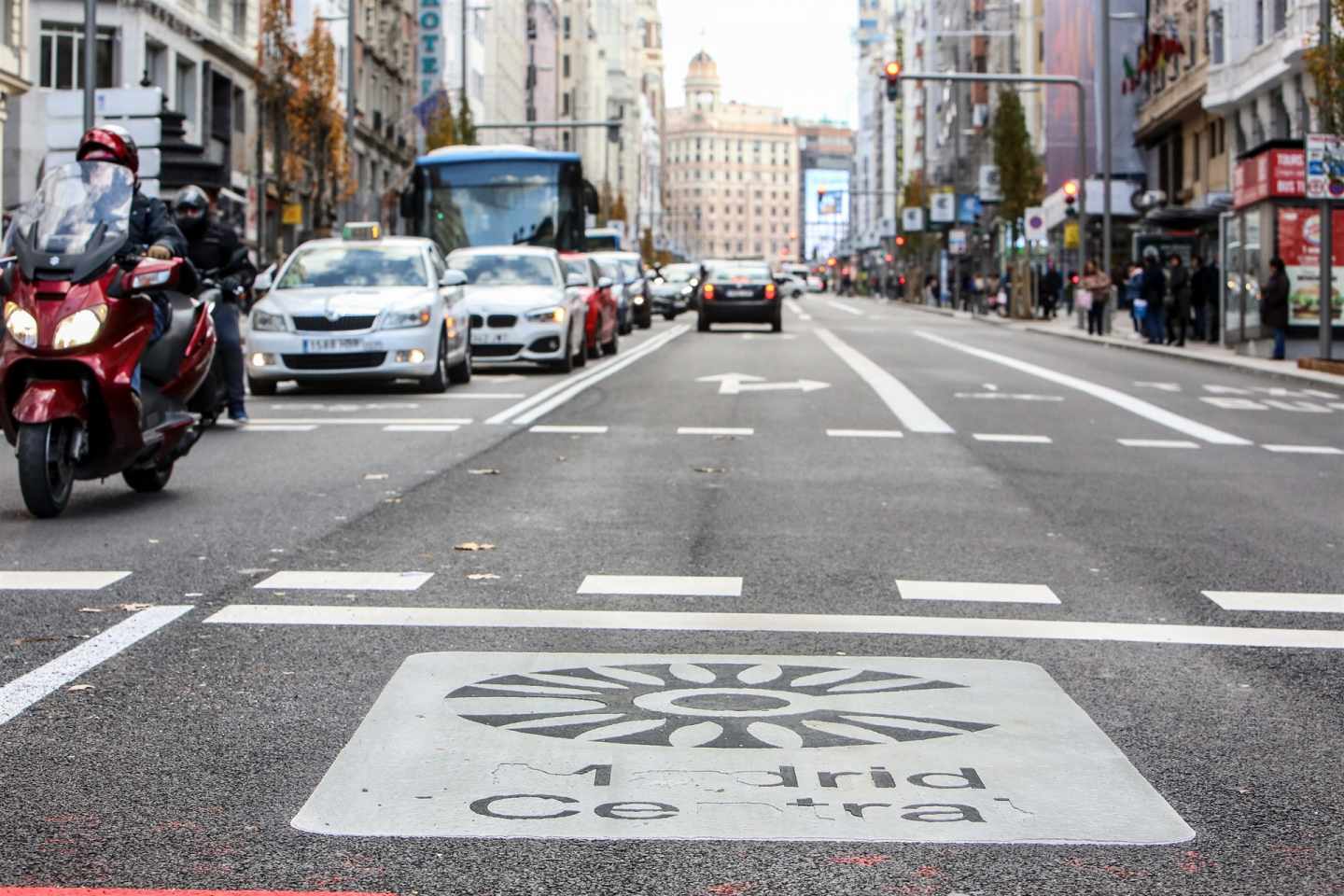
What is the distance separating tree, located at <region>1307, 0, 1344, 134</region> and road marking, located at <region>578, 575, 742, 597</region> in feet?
67.8

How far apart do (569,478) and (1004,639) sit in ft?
17.7

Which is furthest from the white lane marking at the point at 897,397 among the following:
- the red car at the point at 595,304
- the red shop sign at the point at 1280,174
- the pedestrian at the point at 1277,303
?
the red shop sign at the point at 1280,174

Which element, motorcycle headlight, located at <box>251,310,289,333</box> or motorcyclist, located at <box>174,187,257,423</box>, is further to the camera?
motorcycle headlight, located at <box>251,310,289,333</box>

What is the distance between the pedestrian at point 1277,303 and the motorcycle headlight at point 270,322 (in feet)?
53.5

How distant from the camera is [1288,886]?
12.5ft

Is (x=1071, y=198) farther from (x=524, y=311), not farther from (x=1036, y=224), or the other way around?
(x=524, y=311)

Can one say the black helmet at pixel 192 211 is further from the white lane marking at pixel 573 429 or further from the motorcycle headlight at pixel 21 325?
the motorcycle headlight at pixel 21 325

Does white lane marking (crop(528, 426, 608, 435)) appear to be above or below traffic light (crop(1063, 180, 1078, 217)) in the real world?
below

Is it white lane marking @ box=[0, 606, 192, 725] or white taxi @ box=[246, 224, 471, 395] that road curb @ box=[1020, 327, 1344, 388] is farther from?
white lane marking @ box=[0, 606, 192, 725]

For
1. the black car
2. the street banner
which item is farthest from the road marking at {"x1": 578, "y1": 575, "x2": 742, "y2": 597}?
the street banner

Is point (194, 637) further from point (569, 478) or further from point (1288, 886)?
point (569, 478)

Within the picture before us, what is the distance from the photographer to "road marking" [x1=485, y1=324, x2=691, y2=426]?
1688 cm

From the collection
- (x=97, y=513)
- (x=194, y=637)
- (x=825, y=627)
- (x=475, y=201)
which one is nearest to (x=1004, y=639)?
(x=825, y=627)

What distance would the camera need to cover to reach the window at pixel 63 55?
42.7 metres
